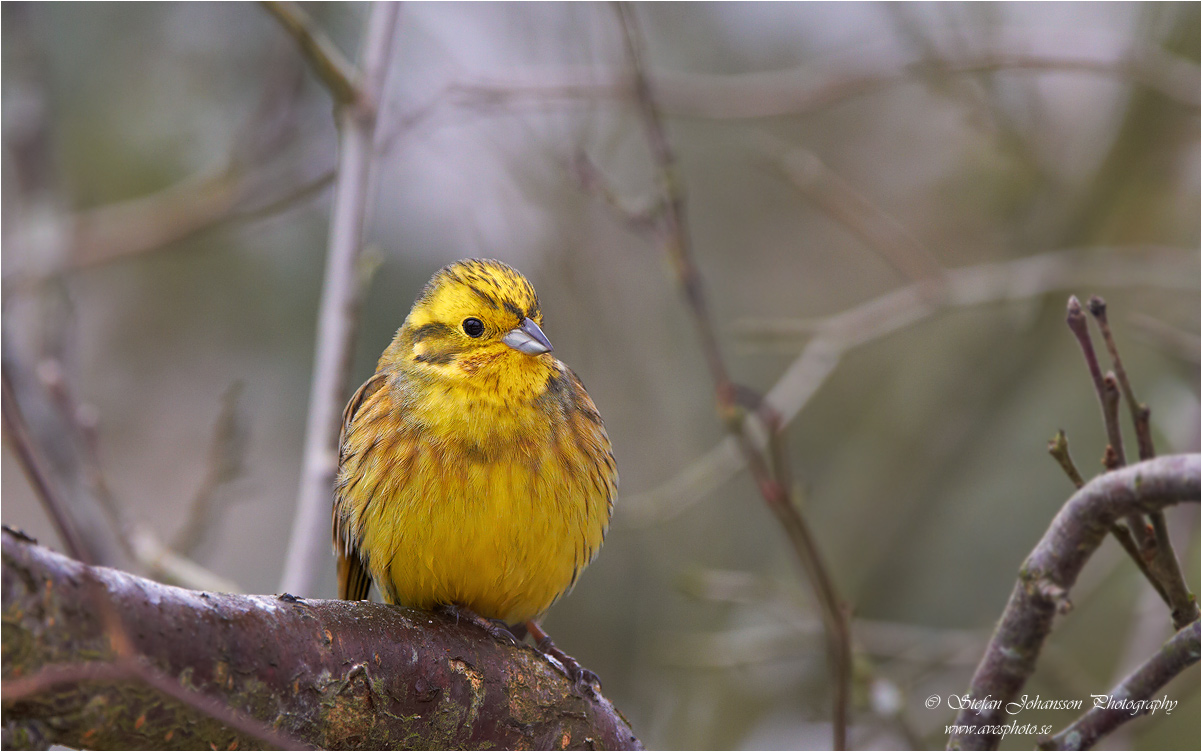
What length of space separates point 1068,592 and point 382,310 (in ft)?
16.2

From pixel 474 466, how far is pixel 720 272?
4.73 metres

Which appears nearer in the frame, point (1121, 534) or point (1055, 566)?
point (1121, 534)

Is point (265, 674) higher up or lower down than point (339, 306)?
lower down

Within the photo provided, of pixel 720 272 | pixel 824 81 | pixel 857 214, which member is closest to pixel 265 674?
pixel 824 81

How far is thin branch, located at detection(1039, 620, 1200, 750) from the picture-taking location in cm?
207

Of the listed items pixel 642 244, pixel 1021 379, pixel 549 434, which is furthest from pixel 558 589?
pixel 642 244

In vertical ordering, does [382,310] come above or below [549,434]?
above

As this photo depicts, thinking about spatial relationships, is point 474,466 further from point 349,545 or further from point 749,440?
point 749,440

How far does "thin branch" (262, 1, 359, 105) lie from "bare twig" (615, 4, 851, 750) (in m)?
1.02

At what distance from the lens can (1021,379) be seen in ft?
19.6

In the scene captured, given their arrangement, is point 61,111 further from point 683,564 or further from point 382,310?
point 683,564

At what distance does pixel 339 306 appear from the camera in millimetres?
3615

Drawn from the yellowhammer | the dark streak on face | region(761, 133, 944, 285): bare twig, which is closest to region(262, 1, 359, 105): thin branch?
the yellowhammer

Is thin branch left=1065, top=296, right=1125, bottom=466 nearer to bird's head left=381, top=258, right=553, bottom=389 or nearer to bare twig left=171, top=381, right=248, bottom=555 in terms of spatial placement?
bird's head left=381, top=258, right=553, bottom=389
